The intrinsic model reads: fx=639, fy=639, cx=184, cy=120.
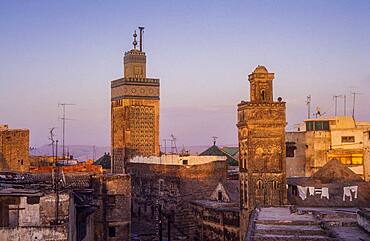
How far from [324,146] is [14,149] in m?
21.6

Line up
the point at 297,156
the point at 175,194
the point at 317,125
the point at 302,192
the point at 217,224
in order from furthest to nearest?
the point at 317,125, the point at 297,156, the point at 175,194, the point at 217,224, the point at 302,192

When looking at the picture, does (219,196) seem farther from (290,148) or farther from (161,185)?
(290,148)

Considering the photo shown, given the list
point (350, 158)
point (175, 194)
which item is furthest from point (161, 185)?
point (350, 158)

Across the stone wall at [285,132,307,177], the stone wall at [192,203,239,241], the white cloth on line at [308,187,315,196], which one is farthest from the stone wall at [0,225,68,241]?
the stone wall at [285,132,307,177]

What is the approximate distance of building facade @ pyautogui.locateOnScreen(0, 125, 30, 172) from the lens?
43081mm

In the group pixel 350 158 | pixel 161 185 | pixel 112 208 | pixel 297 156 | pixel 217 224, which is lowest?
pixel 217 224

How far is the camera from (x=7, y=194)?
21.0m

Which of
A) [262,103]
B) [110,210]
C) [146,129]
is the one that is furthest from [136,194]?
[262,103]

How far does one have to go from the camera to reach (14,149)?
43688mm

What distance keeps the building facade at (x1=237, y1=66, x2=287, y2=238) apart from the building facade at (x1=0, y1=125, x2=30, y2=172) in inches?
739

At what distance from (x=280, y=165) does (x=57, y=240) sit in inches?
520

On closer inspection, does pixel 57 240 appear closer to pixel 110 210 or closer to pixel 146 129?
pixel 110 210

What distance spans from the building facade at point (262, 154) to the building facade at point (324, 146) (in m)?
14.7

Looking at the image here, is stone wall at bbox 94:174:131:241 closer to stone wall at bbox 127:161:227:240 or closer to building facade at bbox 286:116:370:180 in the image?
stone wall at bbox 127:161:227:240
